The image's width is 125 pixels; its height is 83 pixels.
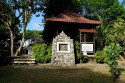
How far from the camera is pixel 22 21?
14.0 metres

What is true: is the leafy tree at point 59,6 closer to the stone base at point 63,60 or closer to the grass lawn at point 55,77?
the stone base at point 63,60

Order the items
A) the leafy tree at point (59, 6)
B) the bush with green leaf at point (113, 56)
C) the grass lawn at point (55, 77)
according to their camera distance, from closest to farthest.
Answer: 1. the grass lawn at point (55, 77)
2. the bush with green leaf at point (113, 56)
3. the leafy tree at point (59, 6)

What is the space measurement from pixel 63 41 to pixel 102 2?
18779 millimetres

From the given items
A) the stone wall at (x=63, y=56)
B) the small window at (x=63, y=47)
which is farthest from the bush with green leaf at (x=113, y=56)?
the small window at (x=63, y=47)

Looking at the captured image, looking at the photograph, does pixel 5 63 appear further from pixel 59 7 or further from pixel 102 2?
pixel 102 2

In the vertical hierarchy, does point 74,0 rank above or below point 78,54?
above

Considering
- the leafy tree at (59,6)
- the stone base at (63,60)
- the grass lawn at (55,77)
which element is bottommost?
the grass lawn at (55,77)

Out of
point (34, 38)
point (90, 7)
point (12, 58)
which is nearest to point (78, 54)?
point (12, 58)

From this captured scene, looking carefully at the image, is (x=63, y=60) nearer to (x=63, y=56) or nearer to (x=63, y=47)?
(x=63, y=56)

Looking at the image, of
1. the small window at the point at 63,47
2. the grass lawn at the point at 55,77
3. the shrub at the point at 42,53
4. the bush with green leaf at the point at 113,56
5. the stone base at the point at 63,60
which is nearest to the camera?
the grass lawn at the point at 55,77

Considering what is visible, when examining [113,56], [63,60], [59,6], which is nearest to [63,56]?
[63,60]

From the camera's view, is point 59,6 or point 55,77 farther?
point 59,6

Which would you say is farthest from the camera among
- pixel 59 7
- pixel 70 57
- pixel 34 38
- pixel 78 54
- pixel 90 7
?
pixel 90 7

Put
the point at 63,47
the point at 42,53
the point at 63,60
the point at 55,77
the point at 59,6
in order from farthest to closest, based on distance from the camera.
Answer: the point at 59,6, the point at 42,53, the point at 63,47, the point at 63,60, the point at 55,77
